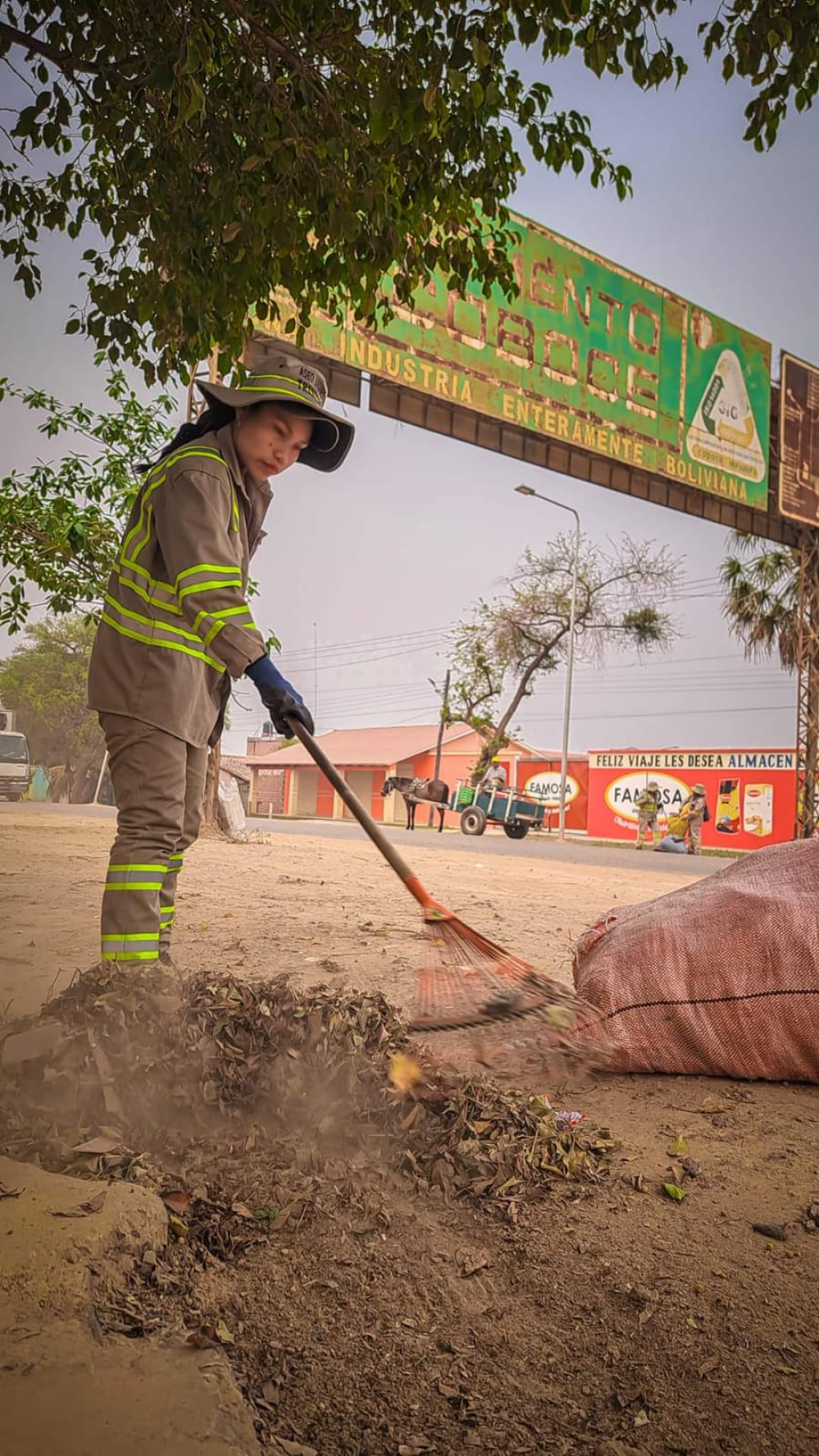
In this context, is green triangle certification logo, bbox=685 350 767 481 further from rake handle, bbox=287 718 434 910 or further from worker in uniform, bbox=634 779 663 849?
rake handle, bbox=287 718 434 910

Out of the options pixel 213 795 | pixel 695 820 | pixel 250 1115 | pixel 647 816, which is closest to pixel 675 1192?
pixel 250 1115

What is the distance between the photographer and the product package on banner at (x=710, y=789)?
80.5 ft

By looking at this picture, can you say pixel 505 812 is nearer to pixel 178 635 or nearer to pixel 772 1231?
pixel 178 635

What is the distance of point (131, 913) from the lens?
8.49ft

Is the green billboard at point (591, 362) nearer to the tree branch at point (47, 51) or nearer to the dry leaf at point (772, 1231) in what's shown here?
the tree branch at point (47, 51)

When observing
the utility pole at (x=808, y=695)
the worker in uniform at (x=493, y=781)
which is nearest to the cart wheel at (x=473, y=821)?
the worker in uniform at (x=493, y=781)

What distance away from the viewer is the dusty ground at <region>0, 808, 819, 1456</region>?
113cm

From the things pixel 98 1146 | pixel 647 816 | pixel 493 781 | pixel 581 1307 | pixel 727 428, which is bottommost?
pixel 581 1307

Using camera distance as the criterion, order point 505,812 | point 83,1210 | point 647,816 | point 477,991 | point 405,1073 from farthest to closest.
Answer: point 647,816 < point 505,812 < point 477,991 < point 405,1073 < point 83,1210

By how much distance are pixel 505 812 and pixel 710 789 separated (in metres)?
8.24

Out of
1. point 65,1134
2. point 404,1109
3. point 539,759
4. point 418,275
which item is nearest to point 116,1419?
point 65,1134

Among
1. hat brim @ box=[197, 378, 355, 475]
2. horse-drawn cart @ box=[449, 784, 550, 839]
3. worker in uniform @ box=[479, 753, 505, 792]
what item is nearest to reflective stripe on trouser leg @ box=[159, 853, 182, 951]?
hat brim @ box=[197, 378, 355, 475]

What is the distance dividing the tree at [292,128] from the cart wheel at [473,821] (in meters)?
17.7

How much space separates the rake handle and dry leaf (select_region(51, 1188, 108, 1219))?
1.28 meters
